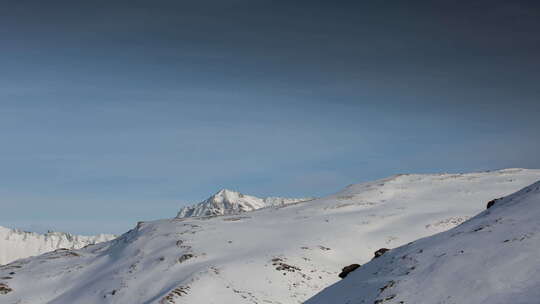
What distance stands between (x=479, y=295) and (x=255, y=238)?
4093 centimetres

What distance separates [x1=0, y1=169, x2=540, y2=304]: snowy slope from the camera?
1583 inches

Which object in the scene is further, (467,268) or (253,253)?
(253,253)

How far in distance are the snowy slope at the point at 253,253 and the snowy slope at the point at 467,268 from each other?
16248mm

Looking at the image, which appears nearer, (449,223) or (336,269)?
(336,269)

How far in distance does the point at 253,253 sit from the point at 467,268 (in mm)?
32009

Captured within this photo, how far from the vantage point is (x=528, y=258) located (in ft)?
52.7

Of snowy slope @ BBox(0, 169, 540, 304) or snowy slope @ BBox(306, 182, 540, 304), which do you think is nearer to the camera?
snowy slope @ BBox(306, 182, 540, 304)

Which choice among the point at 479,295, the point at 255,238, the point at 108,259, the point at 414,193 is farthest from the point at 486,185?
the point at 479,295

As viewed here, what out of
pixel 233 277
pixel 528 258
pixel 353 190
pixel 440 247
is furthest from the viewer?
pixel 353 190

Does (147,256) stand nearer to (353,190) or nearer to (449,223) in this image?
(449,223)

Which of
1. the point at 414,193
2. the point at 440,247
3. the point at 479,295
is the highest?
the point at 414,193

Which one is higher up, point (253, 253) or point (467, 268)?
point (253, 253)

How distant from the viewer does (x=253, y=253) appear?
4750 cm

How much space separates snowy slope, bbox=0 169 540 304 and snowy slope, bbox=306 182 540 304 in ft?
53.3
